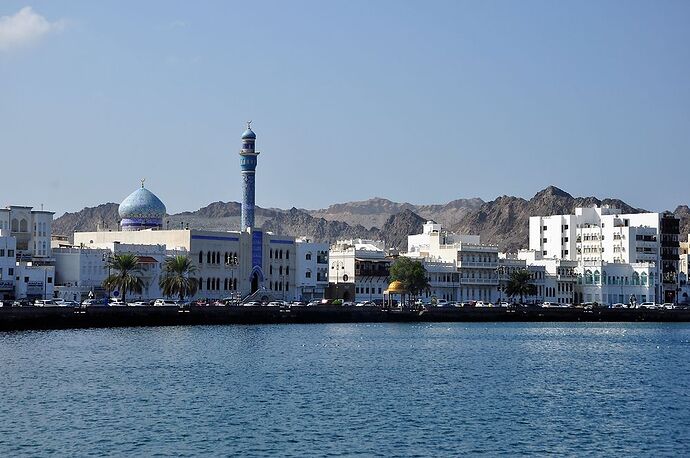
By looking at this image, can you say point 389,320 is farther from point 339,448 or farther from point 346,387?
point 339,448

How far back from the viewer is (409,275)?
15075 cm

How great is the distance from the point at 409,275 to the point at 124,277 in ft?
129

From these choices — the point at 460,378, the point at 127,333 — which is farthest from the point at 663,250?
the point at 460,378

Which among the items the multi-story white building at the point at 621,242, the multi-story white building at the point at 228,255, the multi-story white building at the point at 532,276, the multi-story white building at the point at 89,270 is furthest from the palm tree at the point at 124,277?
the multi-story white building at the point at 621,242

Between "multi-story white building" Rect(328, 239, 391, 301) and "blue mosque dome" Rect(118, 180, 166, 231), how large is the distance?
881 inches

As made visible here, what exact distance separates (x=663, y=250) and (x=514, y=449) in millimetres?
136054

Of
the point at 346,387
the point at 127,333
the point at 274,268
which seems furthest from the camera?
the point at 274,268

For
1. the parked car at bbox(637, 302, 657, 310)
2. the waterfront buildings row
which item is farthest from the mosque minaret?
the parked car at bbox(637, 302, 657, 310)

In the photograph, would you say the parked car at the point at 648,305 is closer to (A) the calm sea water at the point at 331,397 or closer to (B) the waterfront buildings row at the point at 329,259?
(B) the waterfront buildings row at the point at 329,259

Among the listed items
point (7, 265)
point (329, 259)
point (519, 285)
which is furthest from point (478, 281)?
point (7, 265)

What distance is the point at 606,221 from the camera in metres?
180

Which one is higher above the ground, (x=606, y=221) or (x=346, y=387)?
(x=606, y=221)

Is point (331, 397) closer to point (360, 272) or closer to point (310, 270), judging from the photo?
point (310, 270)

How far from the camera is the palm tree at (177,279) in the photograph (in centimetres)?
12862
